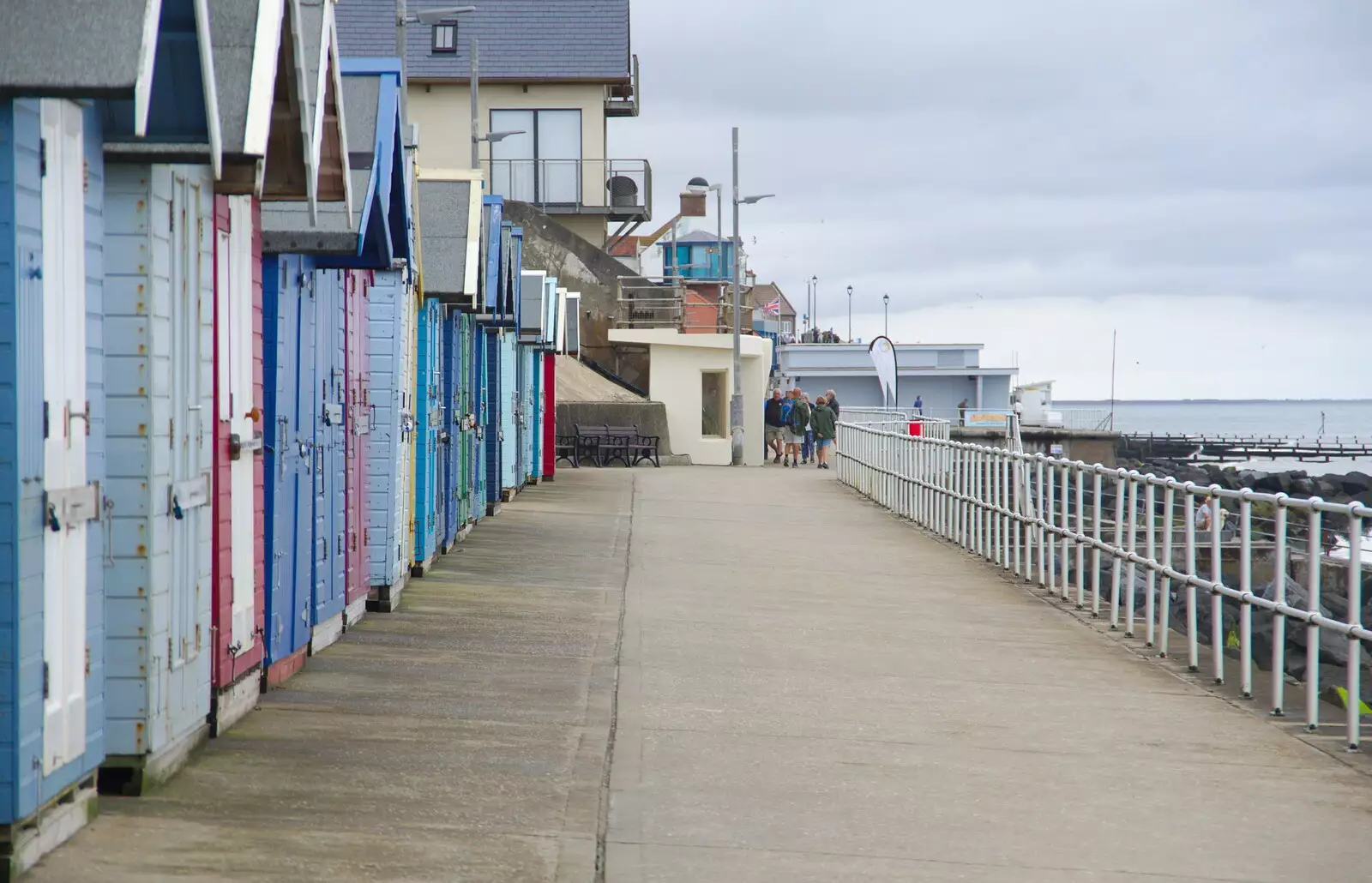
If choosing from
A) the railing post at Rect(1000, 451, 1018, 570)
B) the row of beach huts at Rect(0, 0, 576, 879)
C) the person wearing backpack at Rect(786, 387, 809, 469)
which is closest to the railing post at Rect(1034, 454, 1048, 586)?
the railing post at Rect(1000, 451, 1018, 570)

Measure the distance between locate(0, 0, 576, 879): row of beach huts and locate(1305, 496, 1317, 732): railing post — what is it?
208 inches

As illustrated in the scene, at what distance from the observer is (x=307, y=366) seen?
30.3 feet

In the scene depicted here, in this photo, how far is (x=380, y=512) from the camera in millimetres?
12156

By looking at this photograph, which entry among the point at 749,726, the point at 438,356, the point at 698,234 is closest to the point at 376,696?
the point at 749,726

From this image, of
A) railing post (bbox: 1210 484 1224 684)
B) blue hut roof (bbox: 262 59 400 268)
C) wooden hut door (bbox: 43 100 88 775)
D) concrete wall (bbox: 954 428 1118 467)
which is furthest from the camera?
concrete wall (bbox: 954 428 1118 467)

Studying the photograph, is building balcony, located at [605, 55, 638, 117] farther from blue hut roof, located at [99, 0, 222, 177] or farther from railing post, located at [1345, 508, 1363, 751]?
blue hut roof, located at [99, 0, 222, 177]

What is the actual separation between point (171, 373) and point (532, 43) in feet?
148

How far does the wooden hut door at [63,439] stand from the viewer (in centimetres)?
538

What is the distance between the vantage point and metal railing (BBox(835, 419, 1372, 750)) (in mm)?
9039

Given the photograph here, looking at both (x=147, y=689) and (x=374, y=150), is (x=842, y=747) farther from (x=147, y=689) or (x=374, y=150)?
(x=374, y=150)

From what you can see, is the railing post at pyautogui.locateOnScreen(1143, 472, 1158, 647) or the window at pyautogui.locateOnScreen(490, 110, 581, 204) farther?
the window at pyautogui.locateOnScreen(490, 110, 581, 204)

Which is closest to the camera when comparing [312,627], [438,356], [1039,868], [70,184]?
[70,184]

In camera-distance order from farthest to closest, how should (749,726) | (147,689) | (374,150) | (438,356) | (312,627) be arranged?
(438,356) → (374,150) → (312,627) → (749,726) → (147,689)

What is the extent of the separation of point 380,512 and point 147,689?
582cm
